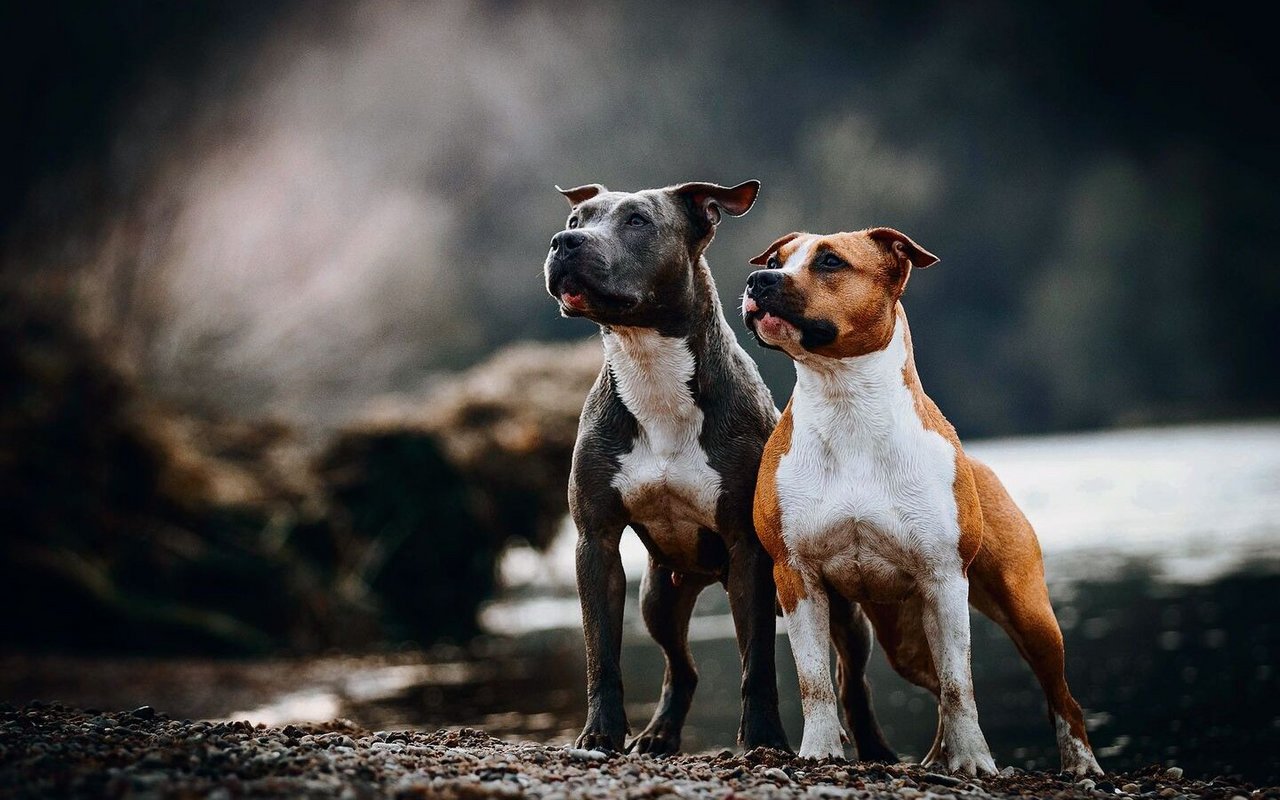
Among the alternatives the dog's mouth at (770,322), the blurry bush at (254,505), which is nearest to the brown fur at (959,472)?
the dog's mouth at (770,322)

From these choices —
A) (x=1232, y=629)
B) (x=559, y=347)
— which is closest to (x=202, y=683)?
(x=559, y=347)

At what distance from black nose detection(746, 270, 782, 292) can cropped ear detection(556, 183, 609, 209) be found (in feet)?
6.96

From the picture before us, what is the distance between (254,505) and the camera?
1847 cm

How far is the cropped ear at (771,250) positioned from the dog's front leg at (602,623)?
180 cm

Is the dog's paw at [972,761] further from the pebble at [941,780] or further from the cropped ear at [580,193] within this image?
the cropped ear at [580,193]

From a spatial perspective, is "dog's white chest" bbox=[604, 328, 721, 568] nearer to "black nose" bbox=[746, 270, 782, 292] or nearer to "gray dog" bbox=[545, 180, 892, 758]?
"gray dog" bbox=[545, 180, 892, 758]

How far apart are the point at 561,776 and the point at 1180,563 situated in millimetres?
15773

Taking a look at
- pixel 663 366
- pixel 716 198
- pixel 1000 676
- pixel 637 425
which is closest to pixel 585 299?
pixel 663 366

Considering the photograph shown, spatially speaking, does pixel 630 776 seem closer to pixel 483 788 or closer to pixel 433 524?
pixel 483 788

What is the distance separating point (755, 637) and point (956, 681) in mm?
1215

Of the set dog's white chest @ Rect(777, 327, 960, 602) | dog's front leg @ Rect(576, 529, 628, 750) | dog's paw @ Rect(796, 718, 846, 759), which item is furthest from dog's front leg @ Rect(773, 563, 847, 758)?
dog's front leg @ Rect(576, 529, 628, 750)

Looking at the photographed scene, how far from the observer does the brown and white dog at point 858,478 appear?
6.64 m

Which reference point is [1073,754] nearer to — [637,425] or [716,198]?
[637,425]

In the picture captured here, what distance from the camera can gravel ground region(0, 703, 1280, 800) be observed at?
5.07 meters
